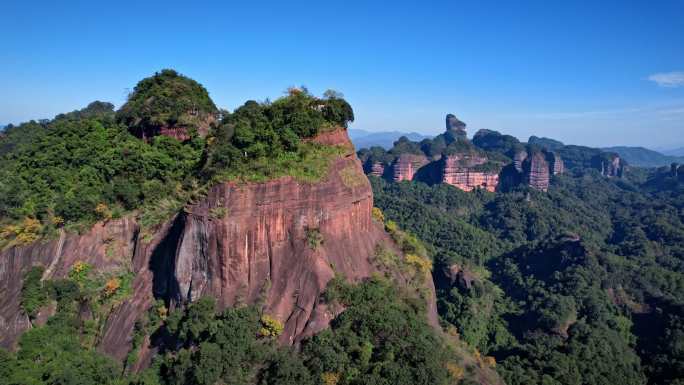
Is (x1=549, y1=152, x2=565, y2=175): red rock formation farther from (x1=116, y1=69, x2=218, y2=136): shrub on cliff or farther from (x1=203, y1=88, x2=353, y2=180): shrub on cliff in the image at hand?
(x1=203, y1=88, x2=353, y2=180): shrub on cliff

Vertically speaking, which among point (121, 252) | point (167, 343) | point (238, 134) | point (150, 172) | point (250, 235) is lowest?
point (167, 343)

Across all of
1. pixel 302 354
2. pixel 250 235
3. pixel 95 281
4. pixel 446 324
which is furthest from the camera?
pixel 446 324

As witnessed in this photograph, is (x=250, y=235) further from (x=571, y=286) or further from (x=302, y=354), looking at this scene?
(x=571, y=286)

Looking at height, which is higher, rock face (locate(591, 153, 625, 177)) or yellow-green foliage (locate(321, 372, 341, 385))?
rock face (locate(591, 153, 625, 177))

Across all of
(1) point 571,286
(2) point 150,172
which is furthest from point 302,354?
(1) point 571,286

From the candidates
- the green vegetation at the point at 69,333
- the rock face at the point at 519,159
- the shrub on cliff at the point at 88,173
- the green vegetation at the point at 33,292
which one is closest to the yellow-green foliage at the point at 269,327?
the green vegetation at the point at 69,333

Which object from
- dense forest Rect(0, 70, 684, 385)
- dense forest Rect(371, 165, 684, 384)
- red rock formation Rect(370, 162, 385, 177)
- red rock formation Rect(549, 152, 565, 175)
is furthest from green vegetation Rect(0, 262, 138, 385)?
red rock formation Rect(549, 152, 565, 175)

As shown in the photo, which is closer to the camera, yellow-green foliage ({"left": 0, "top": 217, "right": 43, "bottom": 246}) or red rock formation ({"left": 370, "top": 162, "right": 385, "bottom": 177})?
yellow-green foliage ({"left": 0, "top": 217, "right": 43, "bottom": 246})
